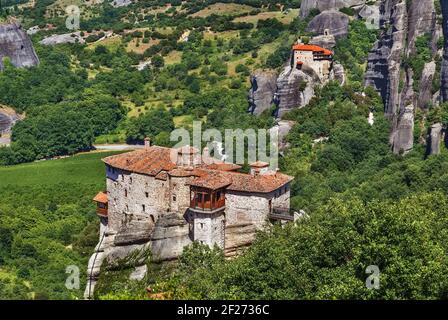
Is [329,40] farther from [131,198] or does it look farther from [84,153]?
[131,198]

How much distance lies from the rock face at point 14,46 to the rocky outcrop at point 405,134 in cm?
5919

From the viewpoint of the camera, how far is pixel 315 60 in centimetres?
7456

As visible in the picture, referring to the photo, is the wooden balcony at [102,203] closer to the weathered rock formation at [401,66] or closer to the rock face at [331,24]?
the weathered rock formation at [401,66]

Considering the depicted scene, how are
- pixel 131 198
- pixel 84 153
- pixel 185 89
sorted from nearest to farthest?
pixel 131 198 < pixel 84 153 < pixel 185 89

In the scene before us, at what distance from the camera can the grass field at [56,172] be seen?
70.2 meters

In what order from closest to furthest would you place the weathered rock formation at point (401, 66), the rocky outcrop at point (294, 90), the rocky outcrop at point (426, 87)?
the rocky outcrop at point (426, 87) < the weathered rock formation at point (401, 66) < the rocky outcrop at point (294, 90)

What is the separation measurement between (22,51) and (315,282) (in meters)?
84.8

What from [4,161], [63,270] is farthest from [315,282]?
[4,161]

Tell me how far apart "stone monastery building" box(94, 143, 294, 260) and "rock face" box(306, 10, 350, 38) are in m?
41.5

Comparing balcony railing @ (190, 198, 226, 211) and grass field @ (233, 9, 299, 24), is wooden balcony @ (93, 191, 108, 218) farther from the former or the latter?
grass field @ (233, 9, 299, 24)

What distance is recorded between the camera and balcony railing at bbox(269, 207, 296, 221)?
40.4m

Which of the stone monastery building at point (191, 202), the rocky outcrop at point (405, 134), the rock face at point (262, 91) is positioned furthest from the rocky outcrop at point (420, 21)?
the stone monastery building at point (191, 202)

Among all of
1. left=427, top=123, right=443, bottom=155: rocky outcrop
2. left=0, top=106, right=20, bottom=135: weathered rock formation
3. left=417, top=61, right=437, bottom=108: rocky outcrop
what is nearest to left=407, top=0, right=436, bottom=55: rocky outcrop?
left=417, top=61, right=437, bottom=108: rocky outcrop
